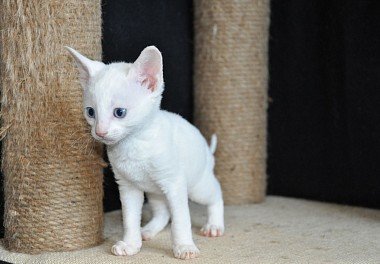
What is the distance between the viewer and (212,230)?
1.72m

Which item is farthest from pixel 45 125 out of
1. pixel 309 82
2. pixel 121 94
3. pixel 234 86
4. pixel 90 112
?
pixel 309 82

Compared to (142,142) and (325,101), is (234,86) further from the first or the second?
(142,142)

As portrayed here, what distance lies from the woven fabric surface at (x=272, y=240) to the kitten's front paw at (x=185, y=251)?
0.06ft

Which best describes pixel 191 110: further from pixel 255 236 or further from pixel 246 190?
pixel 255 236

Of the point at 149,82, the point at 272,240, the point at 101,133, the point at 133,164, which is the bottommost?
the point at 272,240

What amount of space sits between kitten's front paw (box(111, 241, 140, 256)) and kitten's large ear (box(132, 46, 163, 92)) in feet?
1.31

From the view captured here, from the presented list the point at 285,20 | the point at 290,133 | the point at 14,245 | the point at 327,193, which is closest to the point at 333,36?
the point at 285,20

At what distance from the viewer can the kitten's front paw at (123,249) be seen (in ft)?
5.01

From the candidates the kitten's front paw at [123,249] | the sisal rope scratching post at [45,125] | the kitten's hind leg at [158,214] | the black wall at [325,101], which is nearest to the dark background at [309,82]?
A: the black wall at [325,101]

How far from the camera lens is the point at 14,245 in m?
1.59

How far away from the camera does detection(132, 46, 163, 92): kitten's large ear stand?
4.52ft

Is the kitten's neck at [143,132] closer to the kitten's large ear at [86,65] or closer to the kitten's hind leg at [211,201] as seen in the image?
the kitten's large ear at [86,65]

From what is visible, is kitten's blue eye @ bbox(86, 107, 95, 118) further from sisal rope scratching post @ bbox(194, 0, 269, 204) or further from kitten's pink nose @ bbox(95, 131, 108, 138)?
sisal rope scratching post @ bbox(194, 0, 269, 204)

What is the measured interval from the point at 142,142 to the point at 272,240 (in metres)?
0.47
